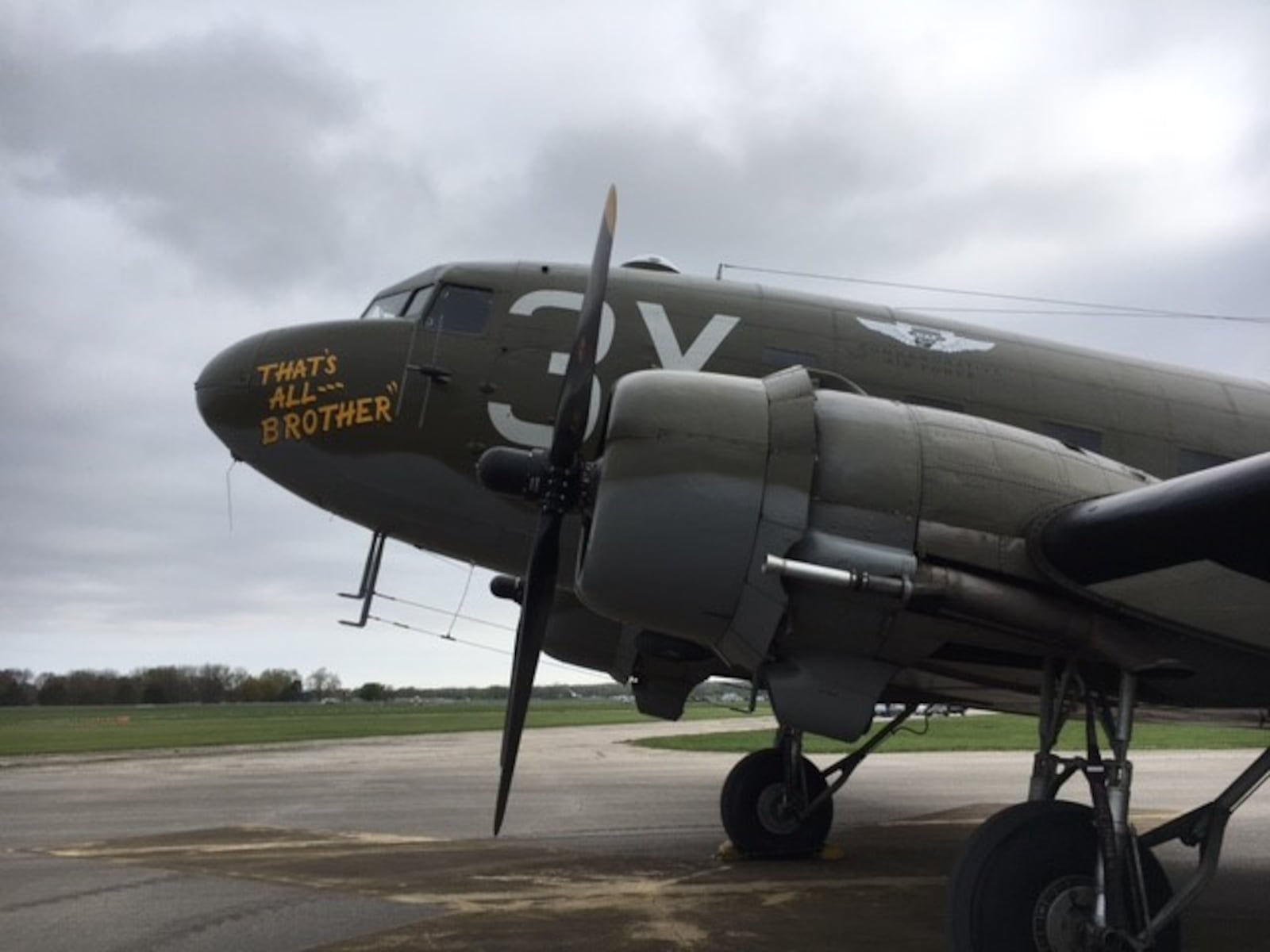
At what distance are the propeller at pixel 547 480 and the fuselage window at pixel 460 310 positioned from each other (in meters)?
2.76

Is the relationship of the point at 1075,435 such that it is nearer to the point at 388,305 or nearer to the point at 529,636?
the point at 529,636

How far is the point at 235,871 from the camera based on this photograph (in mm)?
9508

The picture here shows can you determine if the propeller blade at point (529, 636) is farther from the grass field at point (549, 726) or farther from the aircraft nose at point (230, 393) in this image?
the grass field at point (549, 726)

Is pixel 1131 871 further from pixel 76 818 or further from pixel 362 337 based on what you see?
pixel 76 818

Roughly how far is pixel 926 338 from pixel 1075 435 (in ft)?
5.05

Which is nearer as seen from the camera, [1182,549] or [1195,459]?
[1182,549]

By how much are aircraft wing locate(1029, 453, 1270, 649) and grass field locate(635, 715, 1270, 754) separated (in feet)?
83.5

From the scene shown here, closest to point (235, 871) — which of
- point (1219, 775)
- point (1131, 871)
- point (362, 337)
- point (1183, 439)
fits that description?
point (362, 337)

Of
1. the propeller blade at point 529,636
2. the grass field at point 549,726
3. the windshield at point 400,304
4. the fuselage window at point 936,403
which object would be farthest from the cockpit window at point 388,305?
the grass field at point 549,726

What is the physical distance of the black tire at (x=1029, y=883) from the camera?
4980 mm

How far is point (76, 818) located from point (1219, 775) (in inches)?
815

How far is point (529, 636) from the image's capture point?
691 centimetres

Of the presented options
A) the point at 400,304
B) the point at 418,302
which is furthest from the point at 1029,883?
the point at 400,304

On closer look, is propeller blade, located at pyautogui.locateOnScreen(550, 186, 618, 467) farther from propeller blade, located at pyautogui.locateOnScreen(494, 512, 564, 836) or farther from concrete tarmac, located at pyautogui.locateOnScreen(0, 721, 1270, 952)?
concrete tarmac, located at pyautogui.locateOnScreen(0, 721, 1270, 952)
